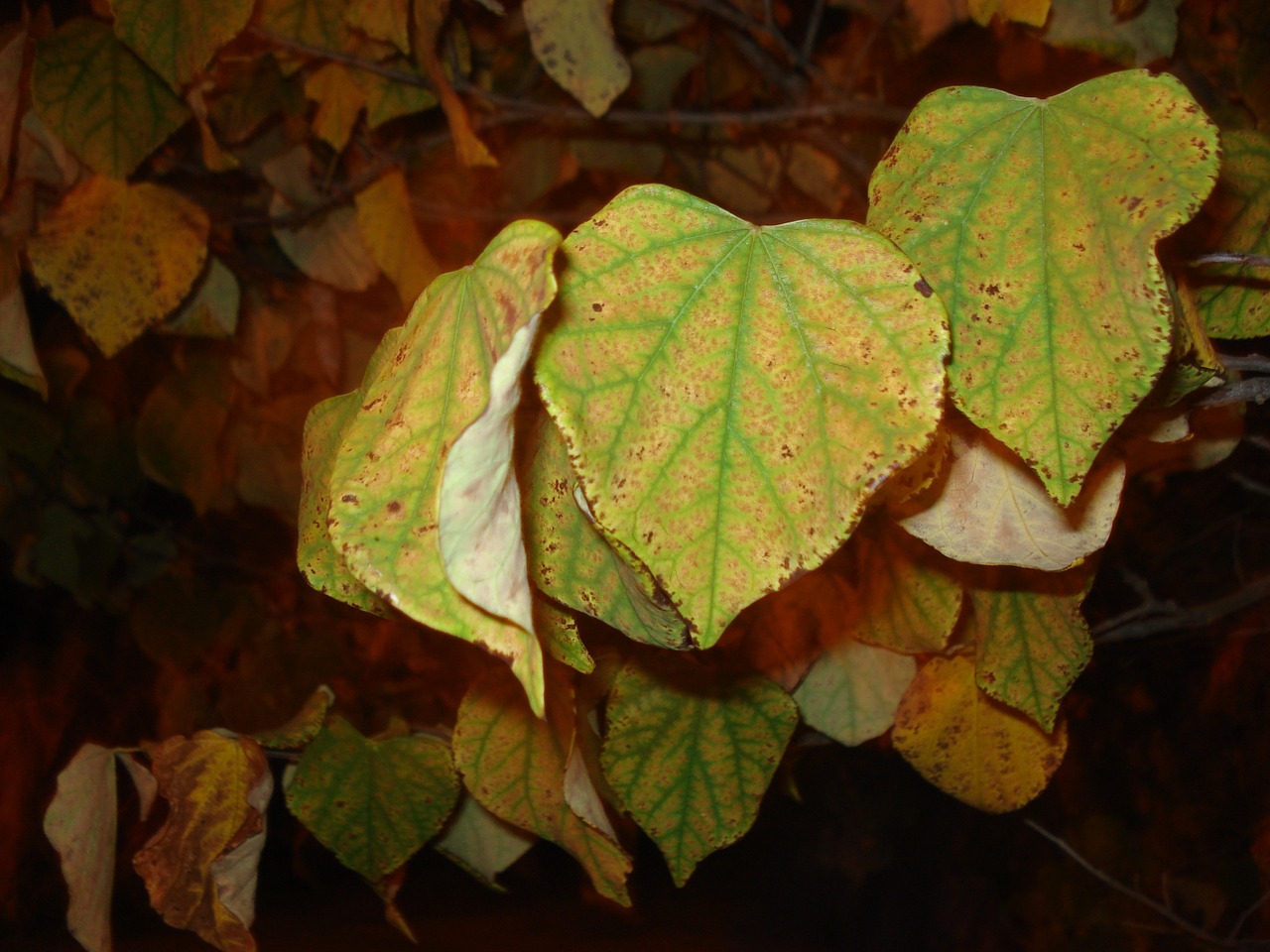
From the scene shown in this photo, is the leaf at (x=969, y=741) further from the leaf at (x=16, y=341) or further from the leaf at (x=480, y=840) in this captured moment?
the leaf at (x=16, y=341)

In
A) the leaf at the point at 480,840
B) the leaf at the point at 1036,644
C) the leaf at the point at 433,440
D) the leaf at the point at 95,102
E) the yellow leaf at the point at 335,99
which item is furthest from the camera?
the yellow leaf at the point at 335,99

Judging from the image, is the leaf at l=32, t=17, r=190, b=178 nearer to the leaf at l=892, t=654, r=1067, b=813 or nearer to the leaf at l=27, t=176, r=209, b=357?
the leaf at l=27, t=176, r=209, b=357

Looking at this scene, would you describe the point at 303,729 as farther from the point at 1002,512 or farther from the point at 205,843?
the point at 1002,512

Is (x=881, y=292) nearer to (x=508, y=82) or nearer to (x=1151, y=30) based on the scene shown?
(x=1151, y=30)

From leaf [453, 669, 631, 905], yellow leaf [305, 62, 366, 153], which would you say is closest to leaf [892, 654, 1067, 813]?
leaf [453, 669, 631, 905]

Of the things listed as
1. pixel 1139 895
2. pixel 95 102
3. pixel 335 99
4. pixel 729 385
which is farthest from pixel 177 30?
pixel 1139 895

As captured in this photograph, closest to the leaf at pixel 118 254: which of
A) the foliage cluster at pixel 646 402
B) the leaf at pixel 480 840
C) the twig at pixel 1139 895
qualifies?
the foliage cluster at pixel 646 402
